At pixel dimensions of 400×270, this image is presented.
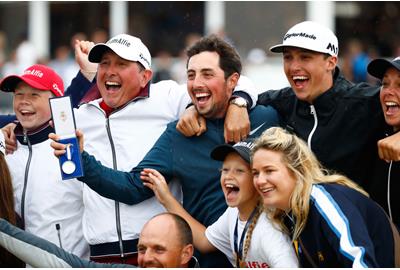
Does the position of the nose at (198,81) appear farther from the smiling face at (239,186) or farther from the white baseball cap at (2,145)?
the white baseball cap at (2,145)

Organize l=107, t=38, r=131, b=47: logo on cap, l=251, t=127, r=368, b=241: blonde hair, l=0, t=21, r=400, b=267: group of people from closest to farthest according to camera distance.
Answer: l=251, t=127, r=368, b=241: blonde hair → l=0, t=21, r=400, b=267: group of people → l=107, t=38, r=131, b=47: logo on cap

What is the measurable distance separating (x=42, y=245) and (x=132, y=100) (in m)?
1.26

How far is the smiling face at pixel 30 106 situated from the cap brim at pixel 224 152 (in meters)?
1.32

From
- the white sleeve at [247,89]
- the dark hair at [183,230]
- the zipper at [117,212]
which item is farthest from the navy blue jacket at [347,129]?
the zipper at [117,212]

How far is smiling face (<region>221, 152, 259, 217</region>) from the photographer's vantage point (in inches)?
221

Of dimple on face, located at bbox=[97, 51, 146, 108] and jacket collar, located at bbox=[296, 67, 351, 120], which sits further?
dimple on face, located at bbox=[97, 51, 146, 108]

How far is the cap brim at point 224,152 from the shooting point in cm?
564

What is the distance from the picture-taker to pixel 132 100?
6.36 meters

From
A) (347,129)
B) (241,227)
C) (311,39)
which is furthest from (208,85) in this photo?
(241,227)

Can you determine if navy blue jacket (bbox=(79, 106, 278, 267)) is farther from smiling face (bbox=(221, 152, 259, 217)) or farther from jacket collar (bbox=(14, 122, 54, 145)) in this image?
jacket collar (bbox=(14, 122, 54, 145))

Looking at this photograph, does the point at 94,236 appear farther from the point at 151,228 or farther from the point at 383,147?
the point at 383,147

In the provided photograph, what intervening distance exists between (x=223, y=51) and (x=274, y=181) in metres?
1.28

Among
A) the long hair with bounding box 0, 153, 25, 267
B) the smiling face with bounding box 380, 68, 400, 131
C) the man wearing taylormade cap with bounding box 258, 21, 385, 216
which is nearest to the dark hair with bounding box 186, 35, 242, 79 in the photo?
the man wearing taylormade cap with bounding box 258, 21, 385, 216

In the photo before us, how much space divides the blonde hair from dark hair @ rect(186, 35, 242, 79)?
2.79 feet
